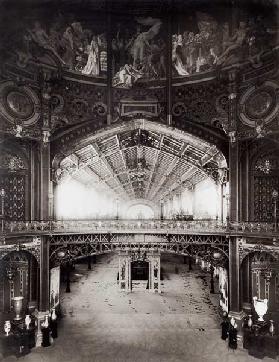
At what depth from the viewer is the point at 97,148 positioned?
1989cm

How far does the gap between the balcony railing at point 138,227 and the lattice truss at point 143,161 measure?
3516mm

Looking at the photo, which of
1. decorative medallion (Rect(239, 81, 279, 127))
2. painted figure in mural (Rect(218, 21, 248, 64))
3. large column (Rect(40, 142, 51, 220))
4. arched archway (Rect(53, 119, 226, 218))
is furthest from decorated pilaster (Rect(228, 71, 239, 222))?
large column (Rect(40, 142, 51, 220))

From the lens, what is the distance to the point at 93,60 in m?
17.3

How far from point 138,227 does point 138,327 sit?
17.8ft

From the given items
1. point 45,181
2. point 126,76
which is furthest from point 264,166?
point 45,181

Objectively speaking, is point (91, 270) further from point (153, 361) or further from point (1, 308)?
point (153, 361)

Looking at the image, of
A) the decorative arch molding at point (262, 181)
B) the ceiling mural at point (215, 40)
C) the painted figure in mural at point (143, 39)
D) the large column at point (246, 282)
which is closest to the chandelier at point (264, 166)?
the decorative arch molding at point (262, 181)

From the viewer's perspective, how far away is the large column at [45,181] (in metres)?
17.1

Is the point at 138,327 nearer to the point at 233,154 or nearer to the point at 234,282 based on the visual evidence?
the point at 234,282

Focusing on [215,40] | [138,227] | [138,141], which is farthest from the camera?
[138,141]

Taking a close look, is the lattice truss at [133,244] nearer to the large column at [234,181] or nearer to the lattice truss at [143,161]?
the large column at [234,181]

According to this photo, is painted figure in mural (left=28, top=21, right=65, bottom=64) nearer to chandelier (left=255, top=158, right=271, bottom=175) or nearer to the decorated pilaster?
the decorated pilaster

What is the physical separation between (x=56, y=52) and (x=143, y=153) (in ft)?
32.4

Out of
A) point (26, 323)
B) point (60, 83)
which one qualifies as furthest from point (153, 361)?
point (60, 83)
